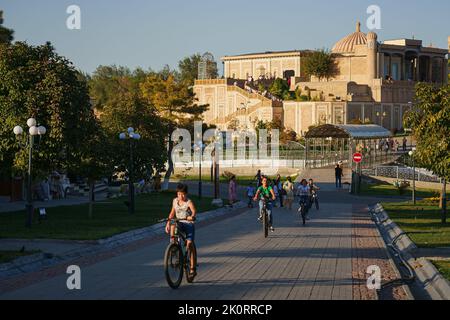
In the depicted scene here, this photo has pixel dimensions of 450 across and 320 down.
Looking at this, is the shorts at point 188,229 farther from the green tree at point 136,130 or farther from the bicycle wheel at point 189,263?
the green tree at point 136,130

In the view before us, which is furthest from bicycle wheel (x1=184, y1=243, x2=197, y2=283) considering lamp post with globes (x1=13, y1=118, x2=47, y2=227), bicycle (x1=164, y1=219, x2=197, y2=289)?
lamp post with globes (x1=13, y1=118, x2=47, y2=227)

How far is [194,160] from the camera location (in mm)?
75000

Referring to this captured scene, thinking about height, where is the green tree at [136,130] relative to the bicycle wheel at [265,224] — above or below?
above

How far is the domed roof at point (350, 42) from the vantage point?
112 metres

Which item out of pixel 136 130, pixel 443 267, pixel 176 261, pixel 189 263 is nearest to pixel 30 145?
pixel 189 263

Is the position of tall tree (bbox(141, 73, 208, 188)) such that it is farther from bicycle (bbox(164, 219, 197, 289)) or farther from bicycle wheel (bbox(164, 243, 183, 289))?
bicycle wheel (bbox(164, 243, 183, 289))

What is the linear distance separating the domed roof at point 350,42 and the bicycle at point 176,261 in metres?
98.2

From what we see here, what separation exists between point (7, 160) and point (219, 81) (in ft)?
252

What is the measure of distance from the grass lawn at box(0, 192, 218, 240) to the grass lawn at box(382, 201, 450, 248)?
24.9ft

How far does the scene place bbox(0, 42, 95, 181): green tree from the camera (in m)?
27.8

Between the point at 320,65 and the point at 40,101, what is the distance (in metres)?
81.6

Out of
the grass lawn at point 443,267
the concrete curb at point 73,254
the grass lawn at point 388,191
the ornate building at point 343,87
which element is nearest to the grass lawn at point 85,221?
the concrete curb at point 73,254

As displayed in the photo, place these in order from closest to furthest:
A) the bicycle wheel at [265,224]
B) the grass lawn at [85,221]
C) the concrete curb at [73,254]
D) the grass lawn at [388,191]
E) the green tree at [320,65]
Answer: the concrete curb at [73,254], the grass lawn at [85,221], the bicycle wheel at [265,224], the grass lawn at [388,191], the green tree at [320,65]
